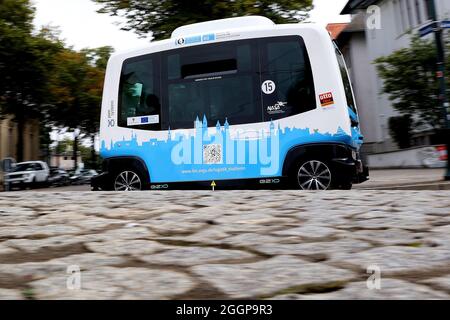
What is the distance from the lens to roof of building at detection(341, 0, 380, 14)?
1134 inches

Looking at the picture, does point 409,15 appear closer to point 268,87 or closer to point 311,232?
point 268,87

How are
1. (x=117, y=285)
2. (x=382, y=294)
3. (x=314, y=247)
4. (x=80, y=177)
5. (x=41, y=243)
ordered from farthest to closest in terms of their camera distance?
1. (x=80, y=177)
2. (x=41, y=243)
3. (x=314, y=247)
4. (x=117, y=285)
5. (x=382, y=294)

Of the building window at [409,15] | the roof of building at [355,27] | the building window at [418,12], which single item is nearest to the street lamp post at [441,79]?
the building window at [418,12]

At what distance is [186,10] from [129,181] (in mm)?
10802

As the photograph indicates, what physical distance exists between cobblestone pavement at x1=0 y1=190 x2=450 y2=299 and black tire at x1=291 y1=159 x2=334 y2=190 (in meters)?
2.43

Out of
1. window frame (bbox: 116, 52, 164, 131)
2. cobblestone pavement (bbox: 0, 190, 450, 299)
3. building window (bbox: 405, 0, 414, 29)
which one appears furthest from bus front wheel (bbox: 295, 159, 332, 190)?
building window (bbox: 405, 0, 414, 29)

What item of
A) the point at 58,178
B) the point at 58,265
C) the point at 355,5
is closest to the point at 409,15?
the point at 355,5

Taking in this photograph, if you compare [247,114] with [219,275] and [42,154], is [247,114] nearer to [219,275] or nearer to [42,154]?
[219,275]

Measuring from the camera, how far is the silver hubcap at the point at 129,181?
29.6 ft

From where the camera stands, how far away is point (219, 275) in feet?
8.32

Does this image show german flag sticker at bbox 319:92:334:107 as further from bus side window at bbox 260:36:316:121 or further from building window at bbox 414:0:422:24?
building window at bbox 414:0:422:24

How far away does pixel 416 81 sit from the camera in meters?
20.3

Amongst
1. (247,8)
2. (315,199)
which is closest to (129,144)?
(315,199)
